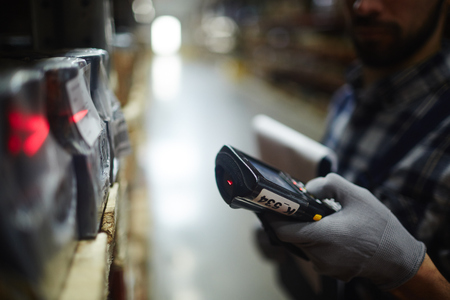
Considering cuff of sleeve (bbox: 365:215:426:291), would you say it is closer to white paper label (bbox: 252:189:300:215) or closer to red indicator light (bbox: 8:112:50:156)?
white paper label (bbox: 252:189:300:215)

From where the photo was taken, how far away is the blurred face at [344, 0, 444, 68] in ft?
2.80

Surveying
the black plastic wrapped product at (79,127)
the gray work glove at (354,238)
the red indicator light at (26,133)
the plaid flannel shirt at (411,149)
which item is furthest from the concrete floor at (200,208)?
the red indicator light at (26,133)

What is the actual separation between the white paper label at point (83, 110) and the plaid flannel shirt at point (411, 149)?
75 centimetres

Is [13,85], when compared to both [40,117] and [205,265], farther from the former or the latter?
[205,265]

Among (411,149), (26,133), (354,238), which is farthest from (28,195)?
(411,149)

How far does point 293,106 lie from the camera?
4879 mm

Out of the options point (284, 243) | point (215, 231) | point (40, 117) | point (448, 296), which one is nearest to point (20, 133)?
point (40, 117)

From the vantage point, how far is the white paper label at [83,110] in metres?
0.32

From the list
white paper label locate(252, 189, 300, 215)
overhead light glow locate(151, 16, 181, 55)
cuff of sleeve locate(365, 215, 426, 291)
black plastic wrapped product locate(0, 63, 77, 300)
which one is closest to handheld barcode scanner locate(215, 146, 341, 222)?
white paper label locate(252, 189, 300, 215)

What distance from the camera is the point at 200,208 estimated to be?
2.09m

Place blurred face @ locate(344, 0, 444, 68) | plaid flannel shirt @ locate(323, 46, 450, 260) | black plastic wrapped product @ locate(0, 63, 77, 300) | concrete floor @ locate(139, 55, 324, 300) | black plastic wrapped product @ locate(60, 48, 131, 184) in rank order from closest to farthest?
black plastic wrapped product @ locate(0, 63, 77, 300) → black plastic wrapped product @ locate(60, 48, 131, 184) → plaid flannel shirt @ locate(323, 46, 450, 260) → blurred face @ locate(344, 0, 444, 68) → concrete floor @ locate(139, 55, 324, 300)

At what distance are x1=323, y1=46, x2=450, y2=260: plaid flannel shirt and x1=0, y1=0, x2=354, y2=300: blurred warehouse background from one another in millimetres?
677

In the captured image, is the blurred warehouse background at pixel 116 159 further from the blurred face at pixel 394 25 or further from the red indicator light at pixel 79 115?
the blurred face at pixel 394 25

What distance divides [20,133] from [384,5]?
1.00 meters
